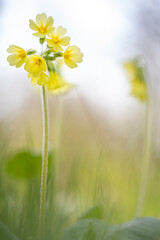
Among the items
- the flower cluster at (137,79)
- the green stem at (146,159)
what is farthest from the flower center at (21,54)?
the flower cluster at (137,79)

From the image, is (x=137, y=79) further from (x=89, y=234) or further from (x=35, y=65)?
(x=89, y=234)

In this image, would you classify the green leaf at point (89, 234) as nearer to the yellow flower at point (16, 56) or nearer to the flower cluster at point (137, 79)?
the yellow flower at point (16, 56)

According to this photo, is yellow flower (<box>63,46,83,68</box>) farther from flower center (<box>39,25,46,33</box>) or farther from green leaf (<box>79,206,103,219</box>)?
green leaf (<box>79,206,103,219</box>)

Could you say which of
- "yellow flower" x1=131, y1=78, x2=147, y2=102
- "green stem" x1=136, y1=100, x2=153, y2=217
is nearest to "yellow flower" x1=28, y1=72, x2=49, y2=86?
"green stem" x1=136, y1=100, x2=153, y2=217

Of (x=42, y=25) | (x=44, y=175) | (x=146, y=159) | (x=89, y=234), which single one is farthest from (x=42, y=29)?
(x=146, y=159)

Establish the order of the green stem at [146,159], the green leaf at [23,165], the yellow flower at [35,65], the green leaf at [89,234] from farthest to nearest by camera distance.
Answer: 1. the green leaf at [23,165]
2. the green stem at [146,159]
3. the yellow flower at [35,65]
4. the green leaf at [89,234]

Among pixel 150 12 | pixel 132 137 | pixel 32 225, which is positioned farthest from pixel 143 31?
pixel 32 225
